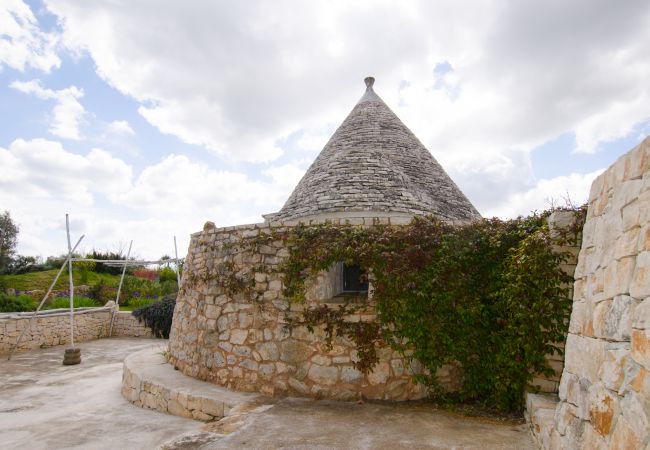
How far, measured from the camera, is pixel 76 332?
14.7m

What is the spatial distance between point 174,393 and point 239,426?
205 centimetres

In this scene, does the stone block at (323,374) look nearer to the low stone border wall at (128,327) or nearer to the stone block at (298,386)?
the stone block at (298,386)

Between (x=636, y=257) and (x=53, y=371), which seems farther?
(x=53, y=371)

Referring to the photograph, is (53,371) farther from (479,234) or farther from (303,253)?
(479,234)

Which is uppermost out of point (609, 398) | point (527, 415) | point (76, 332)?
point (609, 398)

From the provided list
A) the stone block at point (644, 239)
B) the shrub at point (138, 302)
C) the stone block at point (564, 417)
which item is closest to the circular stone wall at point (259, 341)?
the stone block at point (564, 417)

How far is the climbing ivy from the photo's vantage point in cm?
430

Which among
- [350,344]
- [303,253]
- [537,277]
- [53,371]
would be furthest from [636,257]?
[53,371]

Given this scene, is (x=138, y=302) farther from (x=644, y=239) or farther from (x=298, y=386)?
(x=644, y=239)

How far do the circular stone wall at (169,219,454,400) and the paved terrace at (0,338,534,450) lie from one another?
303 mm

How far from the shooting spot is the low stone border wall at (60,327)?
12.5 metres

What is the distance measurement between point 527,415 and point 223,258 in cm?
480

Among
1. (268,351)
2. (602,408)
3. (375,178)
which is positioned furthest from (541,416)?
(375,178)

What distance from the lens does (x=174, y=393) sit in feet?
19.1
